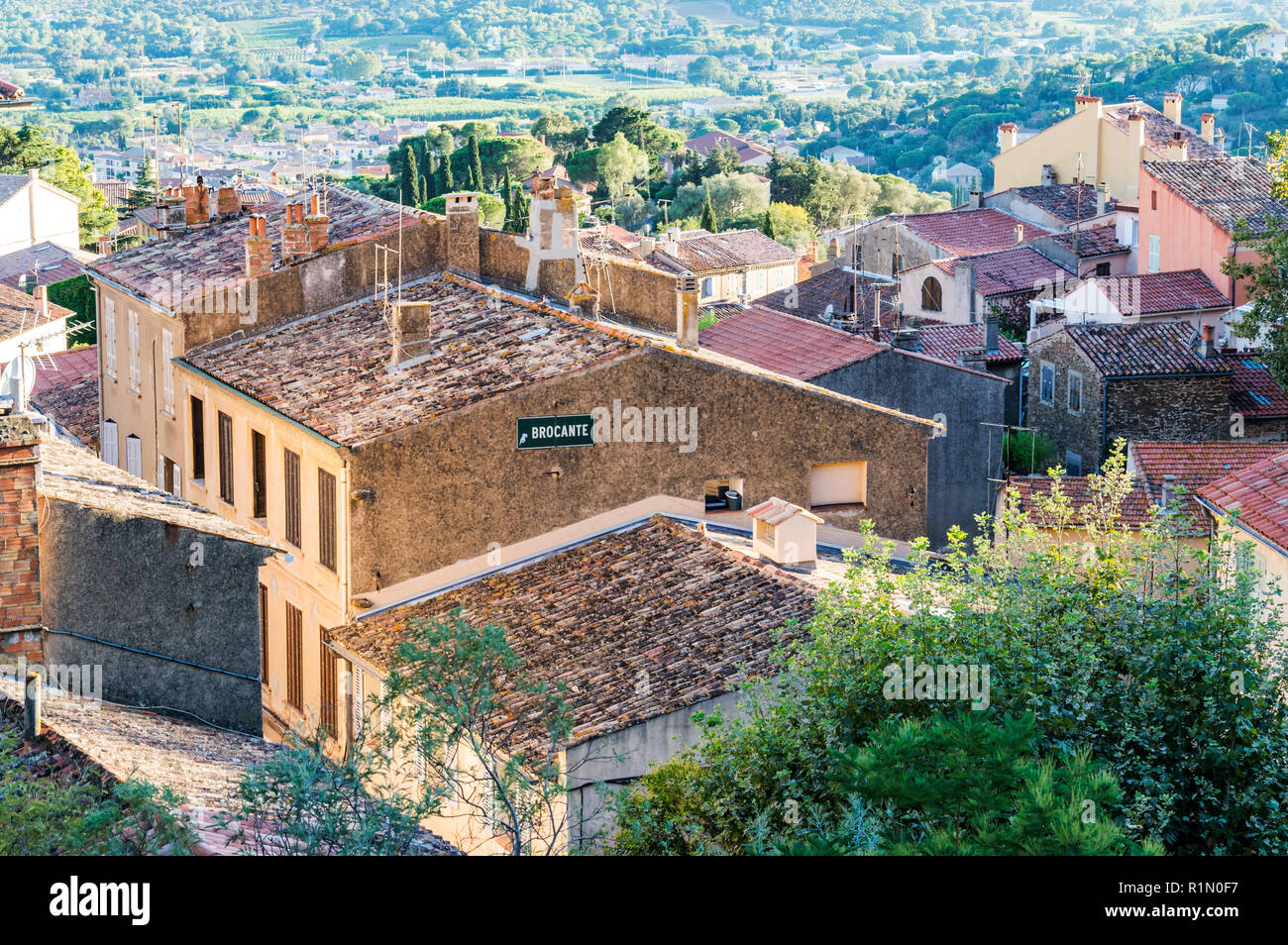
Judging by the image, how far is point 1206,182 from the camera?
5041cm

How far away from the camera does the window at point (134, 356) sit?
89.0ft

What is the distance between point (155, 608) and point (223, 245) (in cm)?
1278

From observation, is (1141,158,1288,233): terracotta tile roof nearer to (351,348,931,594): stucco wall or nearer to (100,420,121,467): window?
(351,348,931,594): stucco wall

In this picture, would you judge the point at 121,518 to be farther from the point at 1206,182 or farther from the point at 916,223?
the point at 916,223

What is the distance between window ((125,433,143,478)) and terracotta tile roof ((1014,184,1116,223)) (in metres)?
42.2

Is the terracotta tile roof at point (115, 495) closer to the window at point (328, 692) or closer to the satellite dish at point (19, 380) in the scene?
the satellite dish at point (19, 380)

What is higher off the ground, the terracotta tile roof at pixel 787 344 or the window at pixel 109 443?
the terracotta tile roof at pixel 787 344

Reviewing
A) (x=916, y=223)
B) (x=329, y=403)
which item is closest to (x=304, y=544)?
(x=329, y=403)

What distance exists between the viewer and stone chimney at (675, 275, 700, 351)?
24219mm

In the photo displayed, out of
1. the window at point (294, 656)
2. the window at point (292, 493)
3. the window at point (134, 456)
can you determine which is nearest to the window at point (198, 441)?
the window at point (134, 456)

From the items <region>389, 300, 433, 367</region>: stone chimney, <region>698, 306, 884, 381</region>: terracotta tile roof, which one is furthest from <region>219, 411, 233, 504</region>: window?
<region>698, 306, 884, 381</region>: terracotta tile roof

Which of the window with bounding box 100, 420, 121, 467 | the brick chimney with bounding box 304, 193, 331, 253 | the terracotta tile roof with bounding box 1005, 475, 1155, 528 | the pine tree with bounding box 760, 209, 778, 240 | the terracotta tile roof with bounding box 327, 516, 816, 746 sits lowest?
the pine tree with bounding box 760, 209, 778, 240

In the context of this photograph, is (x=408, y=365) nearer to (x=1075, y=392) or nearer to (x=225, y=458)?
(x=225, y=458)

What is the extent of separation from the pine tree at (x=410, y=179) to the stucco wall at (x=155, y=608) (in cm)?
8503
